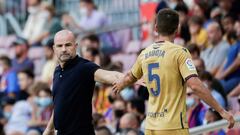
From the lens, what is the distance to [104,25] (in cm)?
1892

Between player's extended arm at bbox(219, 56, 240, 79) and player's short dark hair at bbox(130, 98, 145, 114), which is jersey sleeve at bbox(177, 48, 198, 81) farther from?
player's extended arm at bbox(219, 56, 240, 79)

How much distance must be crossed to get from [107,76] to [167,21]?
103 cm

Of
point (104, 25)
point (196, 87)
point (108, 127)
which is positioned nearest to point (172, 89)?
point (196, 87)

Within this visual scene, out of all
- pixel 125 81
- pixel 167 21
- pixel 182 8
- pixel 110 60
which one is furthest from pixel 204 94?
pixel 182 8

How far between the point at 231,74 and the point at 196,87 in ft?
19.3

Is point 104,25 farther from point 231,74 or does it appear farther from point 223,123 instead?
point 223,123

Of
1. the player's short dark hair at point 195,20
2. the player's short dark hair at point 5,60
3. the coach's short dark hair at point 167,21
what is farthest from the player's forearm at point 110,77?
the player's short dark hair at point 5,60

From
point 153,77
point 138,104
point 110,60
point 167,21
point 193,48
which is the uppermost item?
point 167,21

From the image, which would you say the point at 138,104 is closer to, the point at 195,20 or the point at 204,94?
the point at 195,20

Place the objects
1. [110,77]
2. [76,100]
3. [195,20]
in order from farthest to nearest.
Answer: [195,20] < [76,100] < [110,77]

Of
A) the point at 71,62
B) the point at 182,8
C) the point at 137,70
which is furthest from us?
the point at 182,8

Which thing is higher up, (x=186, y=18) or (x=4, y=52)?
(x=186, y=18)

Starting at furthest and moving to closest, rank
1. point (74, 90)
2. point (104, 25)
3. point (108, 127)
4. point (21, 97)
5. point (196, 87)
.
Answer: point (104, 25)
point (21, 97)
point (108, 127)
point (74, 90)
point (196, 87)

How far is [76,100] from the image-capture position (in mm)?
9570
